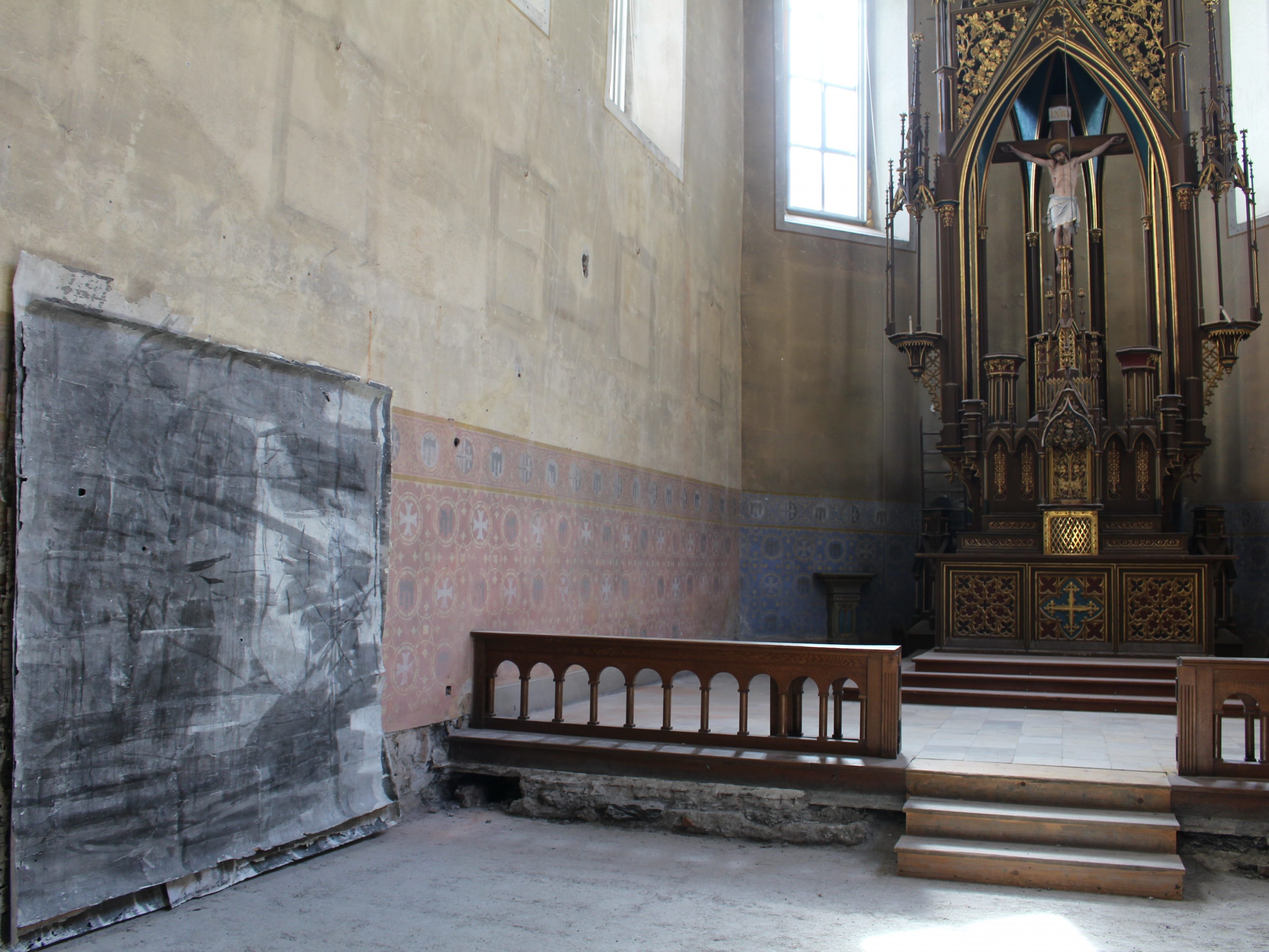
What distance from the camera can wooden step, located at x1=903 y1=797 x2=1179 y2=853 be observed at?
4.66 m

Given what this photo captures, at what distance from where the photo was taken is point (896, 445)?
38.1 ft

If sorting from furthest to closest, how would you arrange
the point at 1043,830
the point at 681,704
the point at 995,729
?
the point at 681,704 → the point at 995,729 → the point at 1043,830

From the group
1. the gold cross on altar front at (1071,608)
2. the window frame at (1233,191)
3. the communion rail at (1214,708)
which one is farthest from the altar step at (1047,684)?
→ the window frame at (1233,191)

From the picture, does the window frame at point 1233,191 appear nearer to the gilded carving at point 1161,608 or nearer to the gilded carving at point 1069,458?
the gilded carving at point 1069,458

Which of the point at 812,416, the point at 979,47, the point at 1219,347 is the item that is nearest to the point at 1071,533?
the point at 1219,347

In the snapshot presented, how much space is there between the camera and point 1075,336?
30.7 ft

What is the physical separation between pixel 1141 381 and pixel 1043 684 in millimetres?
3199

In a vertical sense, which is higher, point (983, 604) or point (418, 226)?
point (418, 226)

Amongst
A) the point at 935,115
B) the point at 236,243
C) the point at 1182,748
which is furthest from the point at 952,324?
the point at 236,243

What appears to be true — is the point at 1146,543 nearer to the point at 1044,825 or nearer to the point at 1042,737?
the point at 1042,737

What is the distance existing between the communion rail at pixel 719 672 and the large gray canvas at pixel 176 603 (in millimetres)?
1035

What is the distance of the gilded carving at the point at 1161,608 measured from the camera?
856 cm

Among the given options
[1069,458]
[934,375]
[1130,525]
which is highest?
[934,375]

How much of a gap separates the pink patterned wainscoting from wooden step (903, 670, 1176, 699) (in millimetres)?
2271
